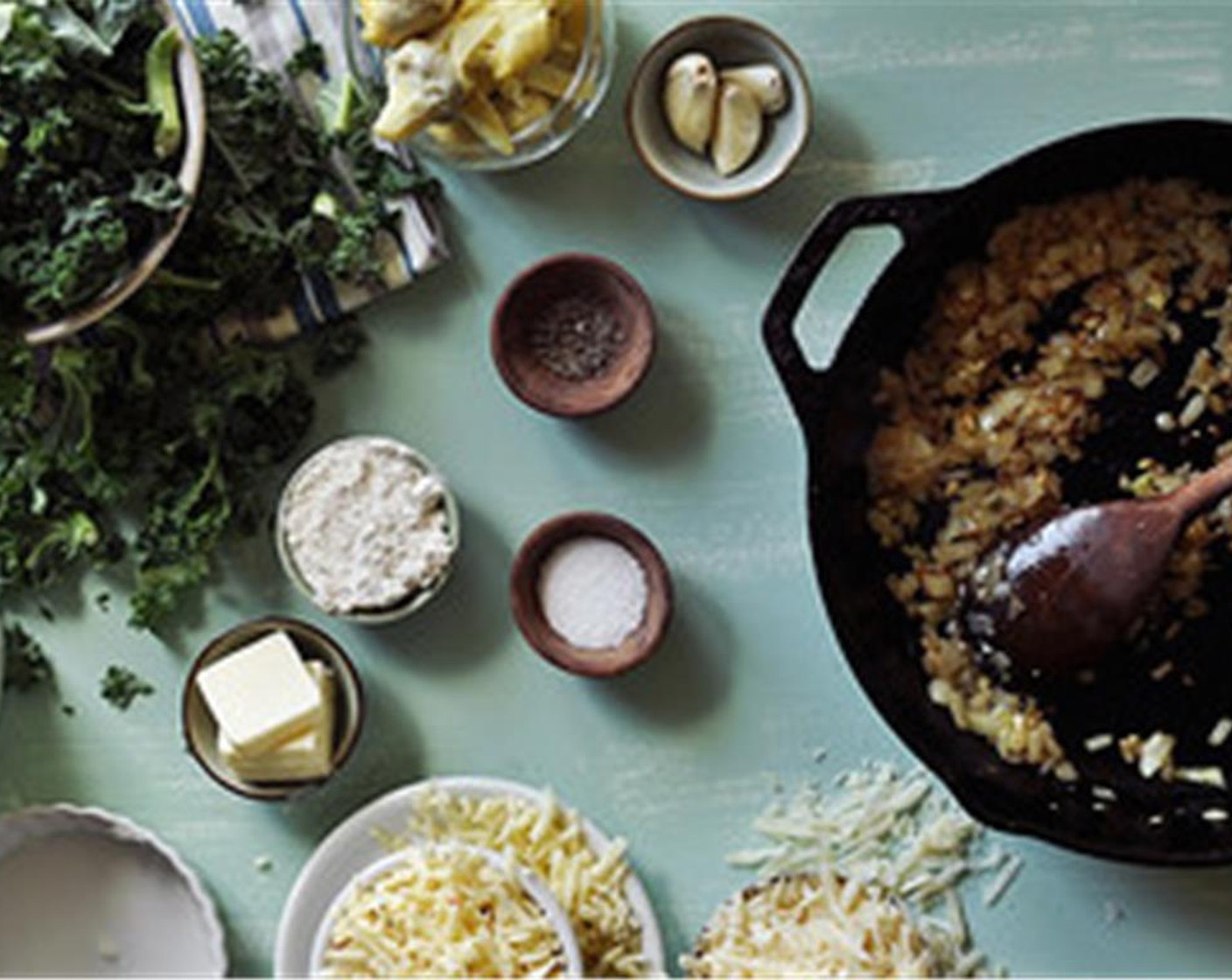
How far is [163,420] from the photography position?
2320 millimetres

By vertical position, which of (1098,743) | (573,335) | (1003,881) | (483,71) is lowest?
(1003,881)

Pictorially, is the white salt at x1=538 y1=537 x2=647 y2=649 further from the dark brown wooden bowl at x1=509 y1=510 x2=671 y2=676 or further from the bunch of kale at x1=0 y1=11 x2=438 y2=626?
the bunch of kale at x1=0 y1=11 x2=438 y2=626

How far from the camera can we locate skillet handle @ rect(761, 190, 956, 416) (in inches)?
81.9

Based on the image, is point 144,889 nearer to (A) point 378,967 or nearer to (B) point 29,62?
(A) point 378,967

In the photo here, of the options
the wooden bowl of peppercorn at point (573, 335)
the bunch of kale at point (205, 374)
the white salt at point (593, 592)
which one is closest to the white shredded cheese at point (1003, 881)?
the white salt at point (593, 592)

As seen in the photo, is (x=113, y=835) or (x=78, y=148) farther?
(x=113, y=835)

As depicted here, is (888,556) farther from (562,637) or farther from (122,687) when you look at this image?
(122,687)

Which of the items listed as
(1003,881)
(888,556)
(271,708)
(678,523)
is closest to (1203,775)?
(1003,881)

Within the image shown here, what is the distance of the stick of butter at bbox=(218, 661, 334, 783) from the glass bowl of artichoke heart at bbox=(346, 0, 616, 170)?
566 mm

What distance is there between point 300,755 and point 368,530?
0.24 m

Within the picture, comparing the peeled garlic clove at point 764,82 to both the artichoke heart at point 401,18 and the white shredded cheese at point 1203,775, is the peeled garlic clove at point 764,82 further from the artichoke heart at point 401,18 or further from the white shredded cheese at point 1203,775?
the white shredded cheese at point 1203,775

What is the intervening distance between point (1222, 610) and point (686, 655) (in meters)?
0.55

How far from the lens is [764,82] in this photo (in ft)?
7.33

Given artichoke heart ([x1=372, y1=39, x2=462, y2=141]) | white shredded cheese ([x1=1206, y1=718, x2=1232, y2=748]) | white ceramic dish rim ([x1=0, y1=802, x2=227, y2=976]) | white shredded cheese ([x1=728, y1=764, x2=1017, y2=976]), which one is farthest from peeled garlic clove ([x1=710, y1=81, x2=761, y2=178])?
white ceramic dish rim ([x1=0, y1=802, x2=227, y2=976])
